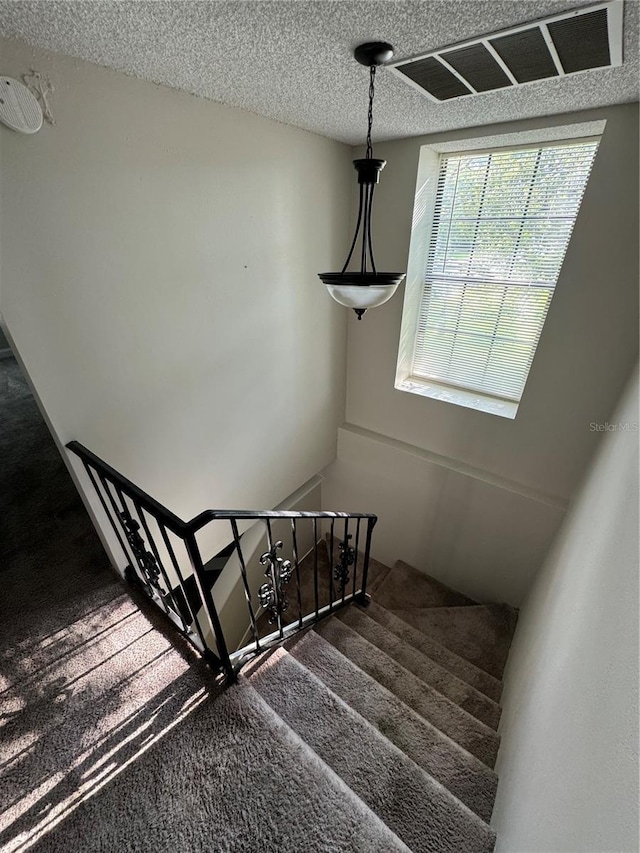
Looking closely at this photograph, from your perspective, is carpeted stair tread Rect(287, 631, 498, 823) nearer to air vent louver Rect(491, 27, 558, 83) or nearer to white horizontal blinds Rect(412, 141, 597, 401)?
white horizontal blinds Rect(412, 141, 597, 401)

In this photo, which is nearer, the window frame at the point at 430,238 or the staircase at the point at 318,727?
the staircase at the point at 318,727

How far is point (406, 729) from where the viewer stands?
174 cm

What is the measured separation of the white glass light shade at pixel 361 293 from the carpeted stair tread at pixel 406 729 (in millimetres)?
1829

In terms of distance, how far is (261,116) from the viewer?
6.41 feet

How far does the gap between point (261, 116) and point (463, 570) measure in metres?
3.68

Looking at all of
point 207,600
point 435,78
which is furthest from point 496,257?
point 207,600

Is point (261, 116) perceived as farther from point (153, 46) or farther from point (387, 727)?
point (387, 727)

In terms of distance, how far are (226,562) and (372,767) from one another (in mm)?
2142

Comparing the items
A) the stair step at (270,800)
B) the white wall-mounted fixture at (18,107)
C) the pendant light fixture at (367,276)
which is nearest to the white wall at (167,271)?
the white wall-mounted fixture at (18,107)

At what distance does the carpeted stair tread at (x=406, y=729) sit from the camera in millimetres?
1557

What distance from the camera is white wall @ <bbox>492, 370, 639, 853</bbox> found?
69 cm

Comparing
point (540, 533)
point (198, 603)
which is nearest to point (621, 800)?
point (540, 533)

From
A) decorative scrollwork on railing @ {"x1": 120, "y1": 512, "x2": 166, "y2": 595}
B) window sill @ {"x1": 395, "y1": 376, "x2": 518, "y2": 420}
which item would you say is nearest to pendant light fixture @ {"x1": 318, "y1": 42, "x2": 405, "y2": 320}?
decorative scrollwork on railing @ {"x1": 120, "y1": 512, "x2": 166, "y2": 595}

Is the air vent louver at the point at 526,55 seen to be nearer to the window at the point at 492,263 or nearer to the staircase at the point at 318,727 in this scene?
the window at the point at 492,263
